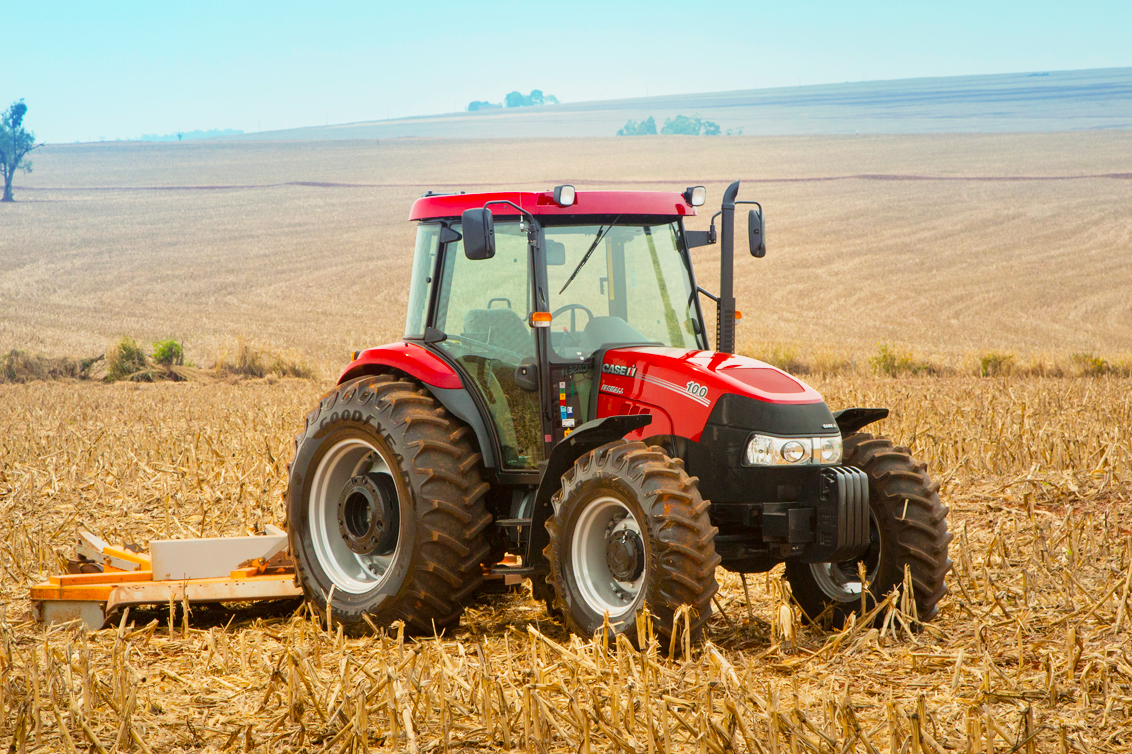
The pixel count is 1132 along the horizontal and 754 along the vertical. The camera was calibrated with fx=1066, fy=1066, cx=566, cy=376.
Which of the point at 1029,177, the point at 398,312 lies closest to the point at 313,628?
the point at 398,312

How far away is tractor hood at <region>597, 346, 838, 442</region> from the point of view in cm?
482

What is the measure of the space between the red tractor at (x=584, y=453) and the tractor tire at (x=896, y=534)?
0.03ft

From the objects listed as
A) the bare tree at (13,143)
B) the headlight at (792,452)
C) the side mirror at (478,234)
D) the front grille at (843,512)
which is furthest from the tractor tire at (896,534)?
the bare tree at (13,143)

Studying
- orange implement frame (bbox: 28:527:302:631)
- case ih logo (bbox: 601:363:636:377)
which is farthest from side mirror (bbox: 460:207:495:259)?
orange implement frame (bbox: 28:527:302:631)

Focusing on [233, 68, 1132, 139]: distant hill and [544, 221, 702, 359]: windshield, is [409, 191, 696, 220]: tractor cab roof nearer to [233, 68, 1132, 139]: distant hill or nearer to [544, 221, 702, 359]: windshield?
[544, 221, 702, 359]: windshield

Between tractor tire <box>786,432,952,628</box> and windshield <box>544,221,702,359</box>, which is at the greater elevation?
windshield <box>544,221,702,359</box>

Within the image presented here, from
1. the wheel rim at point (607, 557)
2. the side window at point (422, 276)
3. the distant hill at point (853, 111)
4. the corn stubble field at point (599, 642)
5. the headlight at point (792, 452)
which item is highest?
the distant hill at point (853, 111)

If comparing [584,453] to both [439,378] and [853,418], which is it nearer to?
[439,378]

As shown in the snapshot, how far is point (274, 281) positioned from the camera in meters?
34.9

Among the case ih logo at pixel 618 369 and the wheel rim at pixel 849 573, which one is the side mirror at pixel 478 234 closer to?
the case ih logo at pixel 618 369

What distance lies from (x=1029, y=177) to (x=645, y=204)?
4954 cm

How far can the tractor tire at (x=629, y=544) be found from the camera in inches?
173

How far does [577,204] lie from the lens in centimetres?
541

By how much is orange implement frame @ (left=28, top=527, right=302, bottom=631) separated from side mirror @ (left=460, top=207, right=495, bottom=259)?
2155mm
